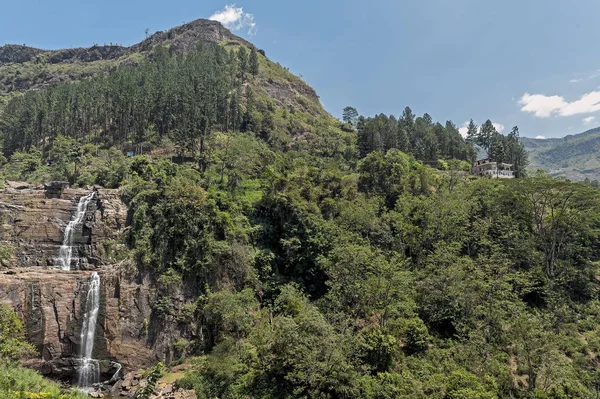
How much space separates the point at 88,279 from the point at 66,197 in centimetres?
1280

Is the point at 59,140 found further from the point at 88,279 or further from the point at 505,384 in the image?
the point at 505,384

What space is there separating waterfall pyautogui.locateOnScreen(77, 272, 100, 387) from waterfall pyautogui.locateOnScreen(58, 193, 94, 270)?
14.0 ft

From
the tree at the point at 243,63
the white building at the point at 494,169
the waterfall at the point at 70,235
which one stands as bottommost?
the waterfall at the point at 70,235

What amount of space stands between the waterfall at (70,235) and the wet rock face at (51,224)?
0.38 meters

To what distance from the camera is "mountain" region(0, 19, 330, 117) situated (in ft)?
355

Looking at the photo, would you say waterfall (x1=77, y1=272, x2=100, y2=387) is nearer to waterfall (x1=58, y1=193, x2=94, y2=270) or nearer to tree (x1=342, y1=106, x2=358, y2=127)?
waterfall (x1=58, y1=193, x2=94, y2=270)

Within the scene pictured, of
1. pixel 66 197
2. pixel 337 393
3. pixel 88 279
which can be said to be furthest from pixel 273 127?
pixel 337 393

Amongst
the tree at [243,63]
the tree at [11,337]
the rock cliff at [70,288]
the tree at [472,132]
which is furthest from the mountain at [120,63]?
the tree at [11,337]

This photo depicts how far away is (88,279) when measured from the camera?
33344 mm

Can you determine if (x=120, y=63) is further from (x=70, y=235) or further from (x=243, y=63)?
(x=70, y=235)

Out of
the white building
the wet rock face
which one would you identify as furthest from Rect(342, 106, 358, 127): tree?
the wet rock face

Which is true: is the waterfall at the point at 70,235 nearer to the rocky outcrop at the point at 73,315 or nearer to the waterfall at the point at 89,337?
the rocky outcrop at the point at 73,315

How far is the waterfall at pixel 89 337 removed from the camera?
3081 centimetres

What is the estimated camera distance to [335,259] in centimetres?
3972
